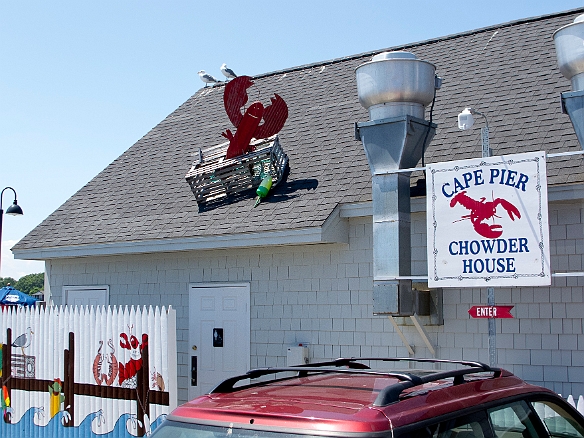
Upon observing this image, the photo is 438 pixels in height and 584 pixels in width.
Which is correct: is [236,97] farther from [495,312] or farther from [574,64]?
[495,312]

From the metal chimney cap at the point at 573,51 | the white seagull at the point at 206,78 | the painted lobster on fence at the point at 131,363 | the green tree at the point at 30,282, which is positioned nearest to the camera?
the metal chimney cap at the point at 573,51

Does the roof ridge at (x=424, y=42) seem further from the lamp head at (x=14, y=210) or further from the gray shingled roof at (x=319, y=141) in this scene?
the lamp head at (x=14, y=210)

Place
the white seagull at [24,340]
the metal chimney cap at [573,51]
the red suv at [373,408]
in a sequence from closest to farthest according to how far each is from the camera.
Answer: the red suv at [373,408]
the metal chimney cap at [573,51]
the white seagull at [24,340]

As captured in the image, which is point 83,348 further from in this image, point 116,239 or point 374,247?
point 374,247

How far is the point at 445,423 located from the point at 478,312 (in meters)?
4.80

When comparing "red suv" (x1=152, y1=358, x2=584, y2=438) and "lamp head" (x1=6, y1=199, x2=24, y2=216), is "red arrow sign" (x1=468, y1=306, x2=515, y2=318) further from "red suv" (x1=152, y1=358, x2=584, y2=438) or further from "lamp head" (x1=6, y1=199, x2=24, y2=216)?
"lamp head" (x1=6, y1=199, x2=24, y2=216)

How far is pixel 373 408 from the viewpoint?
308 cm

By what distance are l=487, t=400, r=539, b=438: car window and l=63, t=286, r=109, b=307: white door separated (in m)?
9.35

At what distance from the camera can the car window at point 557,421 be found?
419 cm

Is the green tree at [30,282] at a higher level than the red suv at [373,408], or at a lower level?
higher

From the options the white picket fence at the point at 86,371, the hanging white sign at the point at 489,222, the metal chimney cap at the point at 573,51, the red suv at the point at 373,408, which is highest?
the metal chimney cap at the point at 573,51

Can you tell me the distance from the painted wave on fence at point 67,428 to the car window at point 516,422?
5.43 metres

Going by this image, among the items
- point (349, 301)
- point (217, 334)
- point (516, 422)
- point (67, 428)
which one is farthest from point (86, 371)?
point (516, 422)

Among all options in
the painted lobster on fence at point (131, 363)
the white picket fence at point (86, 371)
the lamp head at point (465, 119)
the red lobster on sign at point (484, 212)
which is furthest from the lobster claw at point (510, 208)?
the painted lobster on fence at point (131, 363)
